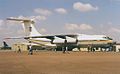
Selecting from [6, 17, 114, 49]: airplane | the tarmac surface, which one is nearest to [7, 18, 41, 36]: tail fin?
[6, 17, 114, 49]: airplane

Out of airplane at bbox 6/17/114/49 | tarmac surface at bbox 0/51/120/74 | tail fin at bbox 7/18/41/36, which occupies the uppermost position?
tail fin at bbox 7/18/41/36

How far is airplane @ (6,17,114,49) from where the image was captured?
67812 millimetres

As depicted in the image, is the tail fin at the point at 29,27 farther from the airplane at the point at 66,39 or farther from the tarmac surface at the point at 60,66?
the tarmac surface at the point at 60,66

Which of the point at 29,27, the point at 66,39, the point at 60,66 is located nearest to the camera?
the point at 60,66

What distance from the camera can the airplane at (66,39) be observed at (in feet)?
222

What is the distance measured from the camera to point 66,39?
73.6 meters

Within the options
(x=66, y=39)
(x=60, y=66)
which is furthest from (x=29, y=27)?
(x=60, y=66)

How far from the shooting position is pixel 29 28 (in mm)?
79500

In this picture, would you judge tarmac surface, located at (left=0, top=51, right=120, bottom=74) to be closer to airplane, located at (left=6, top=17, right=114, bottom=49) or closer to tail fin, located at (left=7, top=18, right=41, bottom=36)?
airplane, located at (left=6, top=17, right=114, bottom=49)

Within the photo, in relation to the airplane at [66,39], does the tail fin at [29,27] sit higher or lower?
higher

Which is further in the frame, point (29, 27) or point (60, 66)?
point (29, 27)

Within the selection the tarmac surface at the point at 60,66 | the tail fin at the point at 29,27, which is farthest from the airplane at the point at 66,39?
the tarmac surface at the point at 60,66

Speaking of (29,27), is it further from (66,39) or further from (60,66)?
(60,66)

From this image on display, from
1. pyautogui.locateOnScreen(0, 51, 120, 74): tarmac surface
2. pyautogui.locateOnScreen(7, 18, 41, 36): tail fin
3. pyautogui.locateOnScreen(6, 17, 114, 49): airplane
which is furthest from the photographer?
pyautogui.locateOnScreen(7, 18, 41, 36): tail fin
